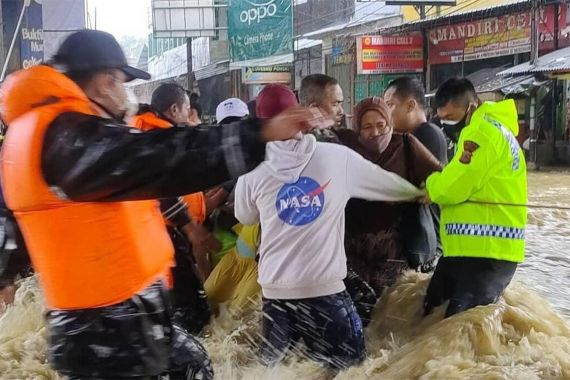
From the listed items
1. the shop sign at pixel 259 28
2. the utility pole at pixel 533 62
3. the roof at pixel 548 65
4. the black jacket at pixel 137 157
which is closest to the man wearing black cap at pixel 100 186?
the black jacket at pixel 137 157

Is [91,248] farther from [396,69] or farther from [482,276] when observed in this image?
[396,69]

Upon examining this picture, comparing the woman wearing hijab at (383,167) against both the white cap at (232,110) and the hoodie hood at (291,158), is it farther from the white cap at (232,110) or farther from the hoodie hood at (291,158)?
the white cap at (232,110)

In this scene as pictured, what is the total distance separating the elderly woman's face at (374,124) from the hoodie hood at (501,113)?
1.60 ft

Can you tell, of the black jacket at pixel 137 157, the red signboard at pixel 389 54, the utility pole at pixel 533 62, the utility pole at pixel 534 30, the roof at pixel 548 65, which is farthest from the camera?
the red signboard at pixel 389 54

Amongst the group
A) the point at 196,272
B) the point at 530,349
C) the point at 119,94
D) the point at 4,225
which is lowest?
the point at 530,349

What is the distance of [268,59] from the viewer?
1998 cm

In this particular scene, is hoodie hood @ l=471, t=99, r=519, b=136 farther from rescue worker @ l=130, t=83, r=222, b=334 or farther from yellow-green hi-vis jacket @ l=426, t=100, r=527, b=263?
rescue worker @ l=130, t=83, r=222, b=334

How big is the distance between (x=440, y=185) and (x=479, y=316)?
2.19 feet

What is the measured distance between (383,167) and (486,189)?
552 mm

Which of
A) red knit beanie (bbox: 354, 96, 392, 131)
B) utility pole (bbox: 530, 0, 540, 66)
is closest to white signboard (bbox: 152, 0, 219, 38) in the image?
utility pole (bbox: 530, 0, 540, 66)

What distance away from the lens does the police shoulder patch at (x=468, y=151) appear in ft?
10.3

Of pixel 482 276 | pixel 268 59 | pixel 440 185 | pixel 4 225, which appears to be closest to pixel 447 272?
pixel 482 276

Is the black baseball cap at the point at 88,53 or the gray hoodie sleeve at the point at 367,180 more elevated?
the black baseball cap at the point at 88,53

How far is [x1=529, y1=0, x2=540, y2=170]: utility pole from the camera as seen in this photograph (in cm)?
1644
